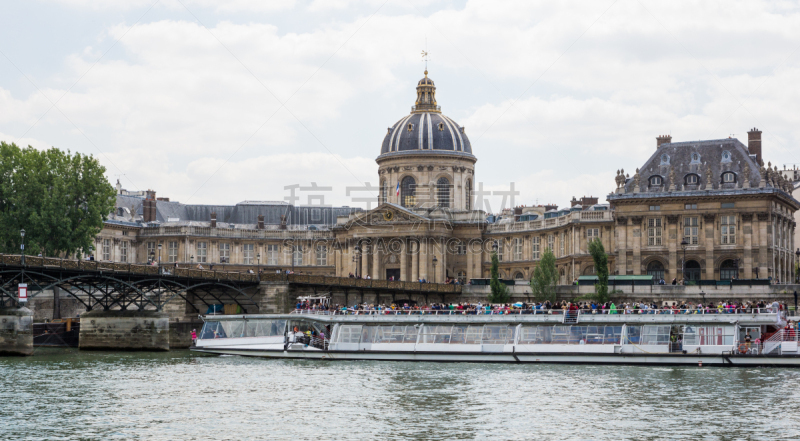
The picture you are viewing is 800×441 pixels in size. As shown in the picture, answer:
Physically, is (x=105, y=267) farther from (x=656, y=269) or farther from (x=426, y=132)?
(x=426, y=132)

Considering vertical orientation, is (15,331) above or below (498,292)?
below

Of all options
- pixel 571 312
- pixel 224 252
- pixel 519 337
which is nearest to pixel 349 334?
pixel 519 337

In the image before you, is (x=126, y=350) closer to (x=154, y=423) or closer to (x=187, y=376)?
(x=187, y=376)

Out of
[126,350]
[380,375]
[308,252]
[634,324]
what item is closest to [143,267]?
[126,350]

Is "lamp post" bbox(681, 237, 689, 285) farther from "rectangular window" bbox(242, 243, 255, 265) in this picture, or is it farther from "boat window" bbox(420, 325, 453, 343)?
"rectangular window" bbox(242, 243, 255, 265)

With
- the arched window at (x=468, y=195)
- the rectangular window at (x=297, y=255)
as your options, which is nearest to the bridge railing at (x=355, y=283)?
the arched window at (x=468, y=195)

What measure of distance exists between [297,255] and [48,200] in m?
49.1

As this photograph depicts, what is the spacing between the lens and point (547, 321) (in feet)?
206

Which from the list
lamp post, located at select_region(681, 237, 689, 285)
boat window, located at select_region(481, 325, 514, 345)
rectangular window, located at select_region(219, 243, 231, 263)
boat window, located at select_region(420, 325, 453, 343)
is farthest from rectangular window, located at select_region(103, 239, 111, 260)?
boat window, located at select_region(481, 325, 514, 345)

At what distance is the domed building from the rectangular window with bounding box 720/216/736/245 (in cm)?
3970

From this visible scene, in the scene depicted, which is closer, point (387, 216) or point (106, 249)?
point (387, 216)

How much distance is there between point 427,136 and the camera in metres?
132

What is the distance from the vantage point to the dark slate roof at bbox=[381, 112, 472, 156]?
431ft

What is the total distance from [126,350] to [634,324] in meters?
33.8
